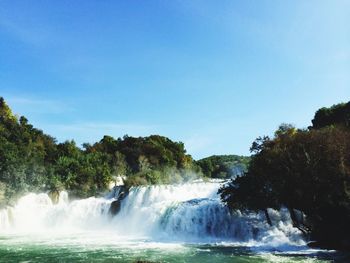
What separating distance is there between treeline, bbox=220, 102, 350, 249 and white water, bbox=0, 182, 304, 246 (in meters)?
3.98

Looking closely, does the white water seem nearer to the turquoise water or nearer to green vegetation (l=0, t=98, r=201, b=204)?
green vegetation (l=0, t=98, r=201, b=204)

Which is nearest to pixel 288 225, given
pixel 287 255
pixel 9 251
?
pixel 287 255

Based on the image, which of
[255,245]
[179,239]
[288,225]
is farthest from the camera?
[179,239]

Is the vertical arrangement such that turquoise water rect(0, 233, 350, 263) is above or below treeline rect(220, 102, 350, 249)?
below

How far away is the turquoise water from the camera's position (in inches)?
772

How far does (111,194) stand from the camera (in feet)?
142

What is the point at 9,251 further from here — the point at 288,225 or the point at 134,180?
the point at 134,180

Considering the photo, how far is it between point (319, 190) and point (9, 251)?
15.7 meters

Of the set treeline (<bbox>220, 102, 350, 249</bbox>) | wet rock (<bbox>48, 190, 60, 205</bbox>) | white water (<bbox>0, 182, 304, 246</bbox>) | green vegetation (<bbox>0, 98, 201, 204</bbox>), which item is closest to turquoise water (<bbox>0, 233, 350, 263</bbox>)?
treeline (<bbox>220, 102, 350, 249</bbox>)

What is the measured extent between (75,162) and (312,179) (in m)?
32.3

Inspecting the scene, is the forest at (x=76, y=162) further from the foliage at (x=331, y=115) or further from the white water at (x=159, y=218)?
the foliage at (x=331, y=115)

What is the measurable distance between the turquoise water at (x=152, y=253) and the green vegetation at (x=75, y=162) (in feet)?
53.7

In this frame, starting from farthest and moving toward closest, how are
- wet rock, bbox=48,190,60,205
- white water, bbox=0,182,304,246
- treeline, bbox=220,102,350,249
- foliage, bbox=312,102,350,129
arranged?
wet rock, bbox=48,190,60,205 → foliage, bbox=312,102,350,129 → white water, bbox=0,182,304,246 → treeline, bbox=220,102,350,249

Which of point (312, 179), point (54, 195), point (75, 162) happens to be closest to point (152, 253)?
point (312, 179)
